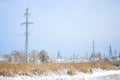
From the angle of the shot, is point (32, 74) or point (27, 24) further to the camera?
point (27, 24)

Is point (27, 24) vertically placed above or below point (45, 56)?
above

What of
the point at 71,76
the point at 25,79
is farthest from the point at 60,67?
the point at 25,79

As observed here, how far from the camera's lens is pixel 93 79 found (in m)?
34.8

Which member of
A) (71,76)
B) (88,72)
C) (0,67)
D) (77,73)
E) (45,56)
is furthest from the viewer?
(45,56)

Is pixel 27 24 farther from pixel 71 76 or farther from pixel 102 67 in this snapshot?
pixel 102 67

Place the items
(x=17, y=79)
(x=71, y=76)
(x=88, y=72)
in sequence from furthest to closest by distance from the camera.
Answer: (x=88, y=72)
(x=71, y=76)
(x=17, y=79)

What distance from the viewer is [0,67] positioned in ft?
93.6

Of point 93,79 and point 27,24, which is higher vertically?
point 27,24

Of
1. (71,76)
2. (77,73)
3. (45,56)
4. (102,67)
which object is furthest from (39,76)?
(45,56)

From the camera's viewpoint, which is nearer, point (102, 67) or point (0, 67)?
point (0, 67)

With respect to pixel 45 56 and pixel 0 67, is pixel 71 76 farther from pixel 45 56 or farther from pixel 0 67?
pixel 45 56

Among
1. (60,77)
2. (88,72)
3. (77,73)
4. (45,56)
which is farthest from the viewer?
(45,56)

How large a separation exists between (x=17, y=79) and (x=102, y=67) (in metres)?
23.8

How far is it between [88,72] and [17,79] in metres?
15.2
